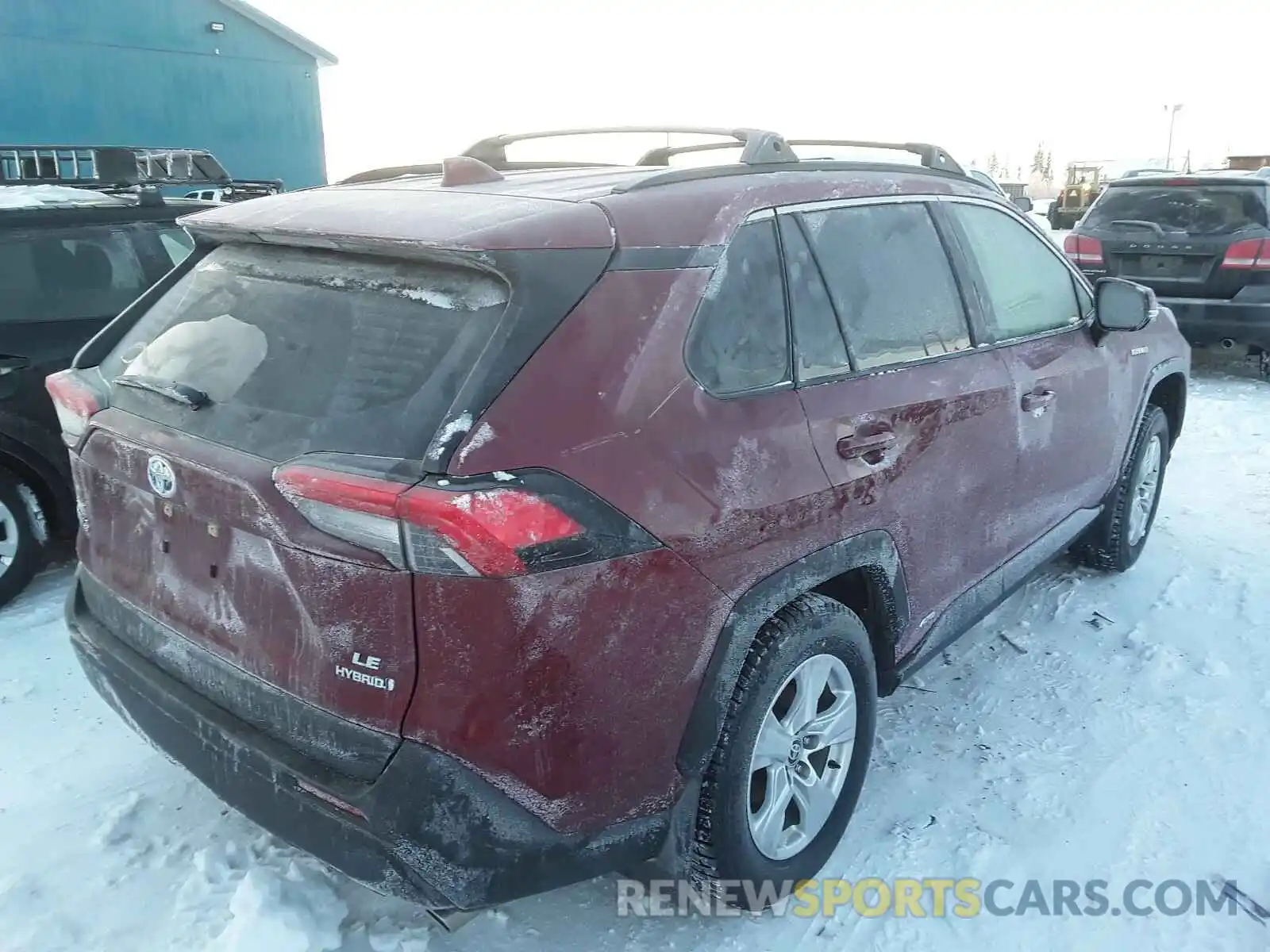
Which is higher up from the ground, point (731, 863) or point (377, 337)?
point (377, 337)

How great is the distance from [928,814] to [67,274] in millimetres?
4308

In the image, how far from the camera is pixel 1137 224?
8.47 meters

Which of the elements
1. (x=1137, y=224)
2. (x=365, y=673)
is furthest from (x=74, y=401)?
(x=1137, y=224)

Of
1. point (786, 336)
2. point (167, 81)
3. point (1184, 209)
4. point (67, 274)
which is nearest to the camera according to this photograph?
point (786, 336)

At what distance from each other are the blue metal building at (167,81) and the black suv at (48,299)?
480 inches

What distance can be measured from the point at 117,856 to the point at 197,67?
696 inches

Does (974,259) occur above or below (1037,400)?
above


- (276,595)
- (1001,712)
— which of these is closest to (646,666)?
(276,595)

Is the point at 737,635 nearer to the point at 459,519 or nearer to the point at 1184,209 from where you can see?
the point at 459,519

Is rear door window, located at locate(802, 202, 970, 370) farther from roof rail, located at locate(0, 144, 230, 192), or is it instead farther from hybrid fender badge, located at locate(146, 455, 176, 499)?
roof rail, located at locate(0, 144, 230, 192)

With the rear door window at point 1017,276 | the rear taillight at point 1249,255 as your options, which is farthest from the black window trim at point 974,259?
the rear taillight at point 1249,255

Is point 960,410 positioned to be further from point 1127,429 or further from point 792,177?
point 1127,429

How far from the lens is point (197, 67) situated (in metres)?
17.0

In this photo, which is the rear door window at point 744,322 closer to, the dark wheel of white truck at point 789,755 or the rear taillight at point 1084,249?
the dark wheel of white truck at point 789,755
